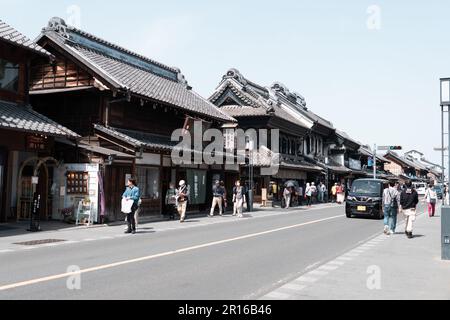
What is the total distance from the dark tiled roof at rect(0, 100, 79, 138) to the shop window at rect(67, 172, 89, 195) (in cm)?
171

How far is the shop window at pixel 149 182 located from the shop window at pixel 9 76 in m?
6.48

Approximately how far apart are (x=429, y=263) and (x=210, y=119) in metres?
19.4

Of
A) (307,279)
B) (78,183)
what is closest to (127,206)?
(78,183)

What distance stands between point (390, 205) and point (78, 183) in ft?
39.2

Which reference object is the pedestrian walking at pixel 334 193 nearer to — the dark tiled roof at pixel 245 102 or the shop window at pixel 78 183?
the dark tiled roof at pixel 245 102

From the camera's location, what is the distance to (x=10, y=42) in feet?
53.8

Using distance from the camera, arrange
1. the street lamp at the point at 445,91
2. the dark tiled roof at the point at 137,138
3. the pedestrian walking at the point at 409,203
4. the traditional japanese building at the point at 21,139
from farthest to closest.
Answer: the dark tiled roof at the point at 137,138 < the traditional japanese building at the point at 21,139 < the pedestrian walking at the point at 409,203 < the street lamp at the point at 445,91

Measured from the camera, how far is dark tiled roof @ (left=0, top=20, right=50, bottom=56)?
650 inches

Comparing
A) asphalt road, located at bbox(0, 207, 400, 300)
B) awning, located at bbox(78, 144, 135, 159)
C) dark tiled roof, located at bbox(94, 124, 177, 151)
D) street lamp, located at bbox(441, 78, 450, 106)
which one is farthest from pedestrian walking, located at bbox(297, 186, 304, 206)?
street lamp, located at bbox(441, 78, 450, 106)

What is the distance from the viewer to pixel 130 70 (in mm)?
24422

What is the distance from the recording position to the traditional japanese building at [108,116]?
1833 cm

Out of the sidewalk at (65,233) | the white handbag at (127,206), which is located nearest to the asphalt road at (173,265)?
the sidewalk at (65,233)

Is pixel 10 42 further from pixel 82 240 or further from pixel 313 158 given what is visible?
pixel 313 158
